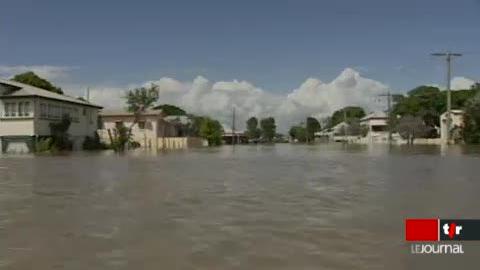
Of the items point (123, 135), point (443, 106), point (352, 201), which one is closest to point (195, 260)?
point (352, 201)

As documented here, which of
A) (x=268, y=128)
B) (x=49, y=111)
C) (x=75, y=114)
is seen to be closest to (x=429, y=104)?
(x=268, y=128)

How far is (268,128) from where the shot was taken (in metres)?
152

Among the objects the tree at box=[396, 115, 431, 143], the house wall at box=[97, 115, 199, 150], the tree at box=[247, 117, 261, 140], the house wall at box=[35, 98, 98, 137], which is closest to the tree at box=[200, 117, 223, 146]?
the house wall at box=[97, 115, 199, 150]

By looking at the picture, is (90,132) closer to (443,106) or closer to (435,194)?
(435,194)

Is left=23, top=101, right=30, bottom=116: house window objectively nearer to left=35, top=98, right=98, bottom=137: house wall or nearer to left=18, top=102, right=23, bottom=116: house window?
left=18, top=102, right=23, bottom=116: house window

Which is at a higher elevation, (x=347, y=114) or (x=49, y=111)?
(x=347, y=114)

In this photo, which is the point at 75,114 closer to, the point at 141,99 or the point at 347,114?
the point at 141,99

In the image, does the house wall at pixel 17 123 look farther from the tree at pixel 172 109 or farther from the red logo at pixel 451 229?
the tree at pixel 172 109

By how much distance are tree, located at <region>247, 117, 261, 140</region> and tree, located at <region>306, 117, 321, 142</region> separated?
14.6 meters

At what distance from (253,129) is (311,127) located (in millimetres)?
17275

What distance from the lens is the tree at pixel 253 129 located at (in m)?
144

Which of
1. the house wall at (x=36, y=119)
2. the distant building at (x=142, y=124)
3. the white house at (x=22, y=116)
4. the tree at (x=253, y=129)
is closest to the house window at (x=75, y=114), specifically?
the house wall at (x=36, y=119)

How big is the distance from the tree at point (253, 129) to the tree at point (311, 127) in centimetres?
1455

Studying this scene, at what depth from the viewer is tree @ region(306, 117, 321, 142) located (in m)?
144
